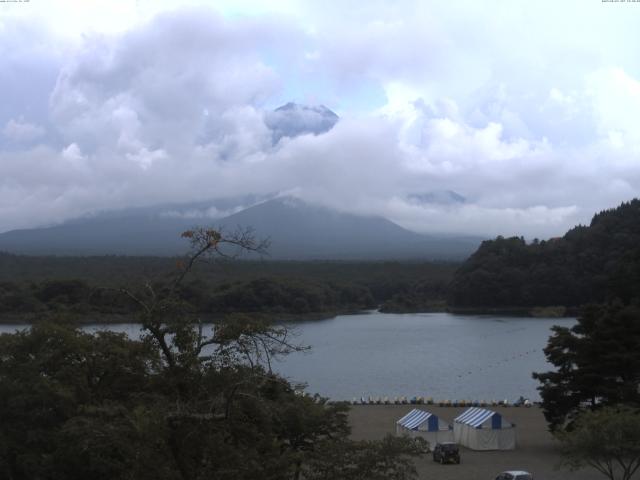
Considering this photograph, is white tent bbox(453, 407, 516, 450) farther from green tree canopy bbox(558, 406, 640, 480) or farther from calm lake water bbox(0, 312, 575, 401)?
calm lake water bbox(0, 312, 575, 401)

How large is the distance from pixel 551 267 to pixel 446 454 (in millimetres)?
38634

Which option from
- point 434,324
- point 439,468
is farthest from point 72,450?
point 434,324

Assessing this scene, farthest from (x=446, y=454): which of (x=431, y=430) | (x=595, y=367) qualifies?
(x=595, y=367)

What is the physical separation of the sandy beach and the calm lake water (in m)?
2.56

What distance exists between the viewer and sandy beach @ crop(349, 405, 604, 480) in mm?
10938

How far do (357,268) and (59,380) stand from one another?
2269 inches

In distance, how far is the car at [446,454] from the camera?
11.8 metres

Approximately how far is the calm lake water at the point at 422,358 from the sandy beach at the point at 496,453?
101 inches

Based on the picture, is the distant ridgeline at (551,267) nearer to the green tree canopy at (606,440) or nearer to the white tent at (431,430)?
the white tent at (431,430)

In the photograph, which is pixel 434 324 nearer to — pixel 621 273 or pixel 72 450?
pixel 621 273

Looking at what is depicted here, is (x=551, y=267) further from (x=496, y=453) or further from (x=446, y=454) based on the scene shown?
(x=446, y=454)

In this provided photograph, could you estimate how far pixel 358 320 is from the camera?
145 feet

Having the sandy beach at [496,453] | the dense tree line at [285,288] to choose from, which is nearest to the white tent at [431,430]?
the sandy beach at [496,453]

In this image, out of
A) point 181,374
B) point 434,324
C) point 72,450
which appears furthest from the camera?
point 434,324
